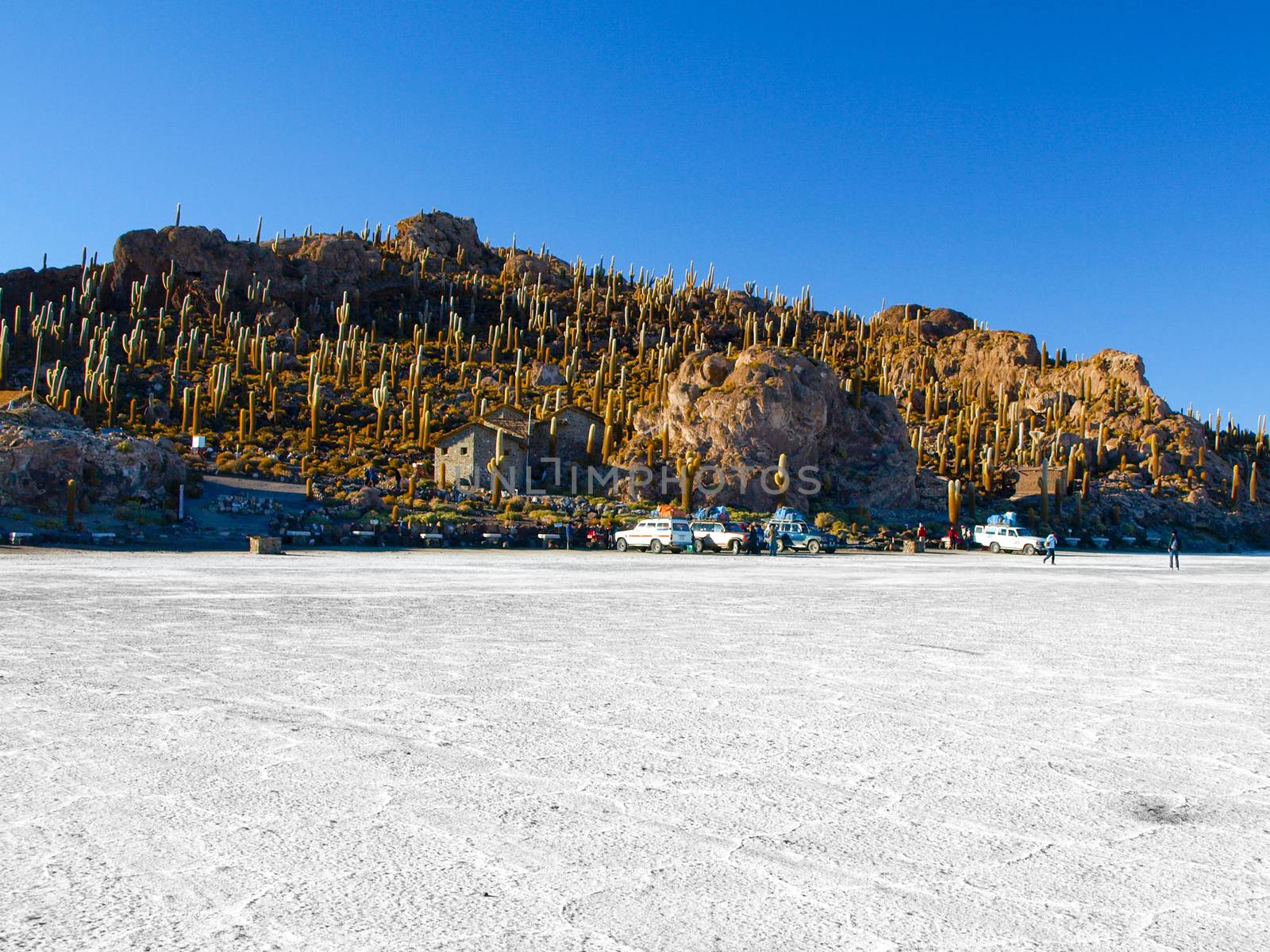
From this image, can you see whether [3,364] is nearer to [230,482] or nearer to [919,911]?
[230,482]

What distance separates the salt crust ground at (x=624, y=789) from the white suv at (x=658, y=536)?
25.4 meters

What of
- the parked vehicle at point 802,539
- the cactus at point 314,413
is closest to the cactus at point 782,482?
the parked vehicle at point 802,539

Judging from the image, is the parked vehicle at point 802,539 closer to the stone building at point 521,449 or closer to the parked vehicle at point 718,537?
the parked vehicle at point 718,537

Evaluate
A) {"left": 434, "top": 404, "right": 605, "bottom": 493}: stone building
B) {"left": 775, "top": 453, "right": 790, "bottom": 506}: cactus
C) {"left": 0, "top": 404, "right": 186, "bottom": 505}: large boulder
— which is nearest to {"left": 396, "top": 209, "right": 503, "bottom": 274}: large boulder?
{"left": 434, "top": 404, "right": 605, "bottom": 493}: stone building

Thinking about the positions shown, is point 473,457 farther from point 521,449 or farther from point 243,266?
point 243,266

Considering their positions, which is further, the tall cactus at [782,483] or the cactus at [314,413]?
the cactus at [314,413]

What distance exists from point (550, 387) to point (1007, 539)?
125ft

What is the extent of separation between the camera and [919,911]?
316 centimetres

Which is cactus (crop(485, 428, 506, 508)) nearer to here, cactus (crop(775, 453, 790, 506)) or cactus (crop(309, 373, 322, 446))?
cactus (crop(309, 373, 322, 446))

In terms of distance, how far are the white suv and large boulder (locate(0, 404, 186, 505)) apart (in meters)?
17.6

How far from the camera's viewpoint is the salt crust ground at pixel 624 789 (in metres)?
3.09

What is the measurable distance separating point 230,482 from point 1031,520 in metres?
42.0

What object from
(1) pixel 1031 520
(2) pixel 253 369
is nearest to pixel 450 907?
(1) pixel 1031 520

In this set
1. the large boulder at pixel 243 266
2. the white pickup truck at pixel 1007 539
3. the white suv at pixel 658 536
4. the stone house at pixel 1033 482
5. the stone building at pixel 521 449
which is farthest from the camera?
the large boulder at pixel 243 266
